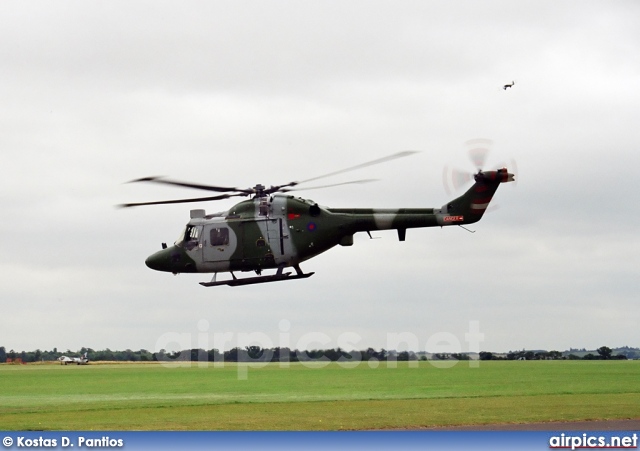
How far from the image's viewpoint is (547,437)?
4050cm

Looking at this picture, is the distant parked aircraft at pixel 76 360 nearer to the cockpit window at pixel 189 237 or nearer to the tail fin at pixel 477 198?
the cockpit window at pixel 189 237

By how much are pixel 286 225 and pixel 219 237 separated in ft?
9.23

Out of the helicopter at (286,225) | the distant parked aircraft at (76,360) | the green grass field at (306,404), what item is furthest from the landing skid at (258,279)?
the distant parked aircraft at (76,360)

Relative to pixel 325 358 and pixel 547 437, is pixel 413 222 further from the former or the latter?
pixel 325 358

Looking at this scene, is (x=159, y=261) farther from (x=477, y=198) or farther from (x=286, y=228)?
(x=477, y=198)

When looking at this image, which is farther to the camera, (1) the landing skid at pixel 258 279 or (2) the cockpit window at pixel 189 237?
(2) the cockpit window at pixel 189 237

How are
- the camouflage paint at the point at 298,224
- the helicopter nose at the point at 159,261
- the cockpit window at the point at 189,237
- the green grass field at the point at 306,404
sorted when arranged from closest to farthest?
the camouflage paint at the point at 298,224
the cockpit window at the point at 189,237
the helicopter nose at the point at 159,261
the green grass field at the point at 306,404

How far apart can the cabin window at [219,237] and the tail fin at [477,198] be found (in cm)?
860

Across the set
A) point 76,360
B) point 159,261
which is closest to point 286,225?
point 159,261

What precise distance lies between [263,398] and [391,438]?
29115 millimetres

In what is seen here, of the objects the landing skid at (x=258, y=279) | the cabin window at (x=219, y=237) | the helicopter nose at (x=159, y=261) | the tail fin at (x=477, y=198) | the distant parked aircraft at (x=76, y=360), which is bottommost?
the distant parked aircraft at (x=76, y=360)

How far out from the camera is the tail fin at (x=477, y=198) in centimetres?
3347

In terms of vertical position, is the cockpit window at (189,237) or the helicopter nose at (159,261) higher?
the cockpit window at (189,237)

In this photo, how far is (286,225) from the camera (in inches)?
1363
